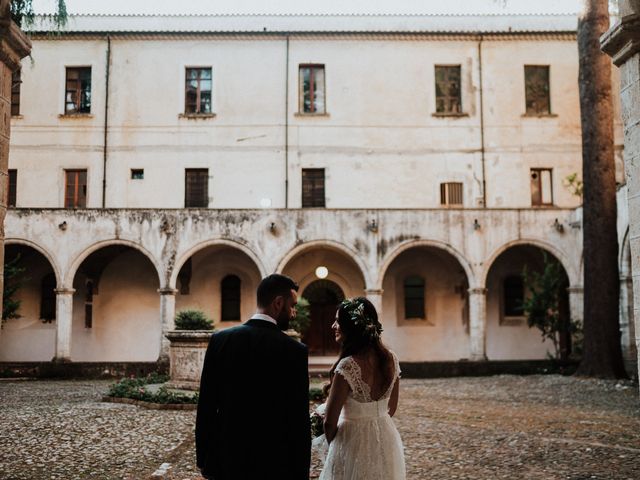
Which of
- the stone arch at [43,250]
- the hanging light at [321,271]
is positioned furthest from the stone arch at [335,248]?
the stone arch at [43,250]

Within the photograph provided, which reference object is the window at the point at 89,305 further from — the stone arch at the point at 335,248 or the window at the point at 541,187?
the window at the point at 541,187

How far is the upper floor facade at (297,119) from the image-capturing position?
24.4 metres

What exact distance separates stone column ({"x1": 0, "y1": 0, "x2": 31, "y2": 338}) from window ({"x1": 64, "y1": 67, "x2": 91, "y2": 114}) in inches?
782

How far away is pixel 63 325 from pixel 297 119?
1040 cm

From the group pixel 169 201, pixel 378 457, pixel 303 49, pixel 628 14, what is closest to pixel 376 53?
pixel 303 49

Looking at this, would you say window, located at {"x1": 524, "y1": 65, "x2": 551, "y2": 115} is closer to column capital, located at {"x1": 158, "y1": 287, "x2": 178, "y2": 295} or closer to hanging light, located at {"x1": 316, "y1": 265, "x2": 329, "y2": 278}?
hanging light, located at {"x1": 316, "y1": 265, "x2": 329, "y2": 278}

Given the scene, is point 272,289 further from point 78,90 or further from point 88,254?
Result: point 78,90

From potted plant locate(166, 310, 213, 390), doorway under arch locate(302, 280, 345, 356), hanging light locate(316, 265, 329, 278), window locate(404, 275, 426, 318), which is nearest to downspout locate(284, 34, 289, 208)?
hanging light locate(316, 265, 329, 278)

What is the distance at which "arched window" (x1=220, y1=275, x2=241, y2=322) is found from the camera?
23547 mm

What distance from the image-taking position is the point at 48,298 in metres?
23.2

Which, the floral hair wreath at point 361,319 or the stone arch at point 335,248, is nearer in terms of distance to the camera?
the floral hair wreath at point 361,319

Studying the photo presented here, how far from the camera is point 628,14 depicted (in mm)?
5730

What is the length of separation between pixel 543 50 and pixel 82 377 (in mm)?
18702

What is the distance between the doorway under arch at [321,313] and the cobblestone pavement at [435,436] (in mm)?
8787
